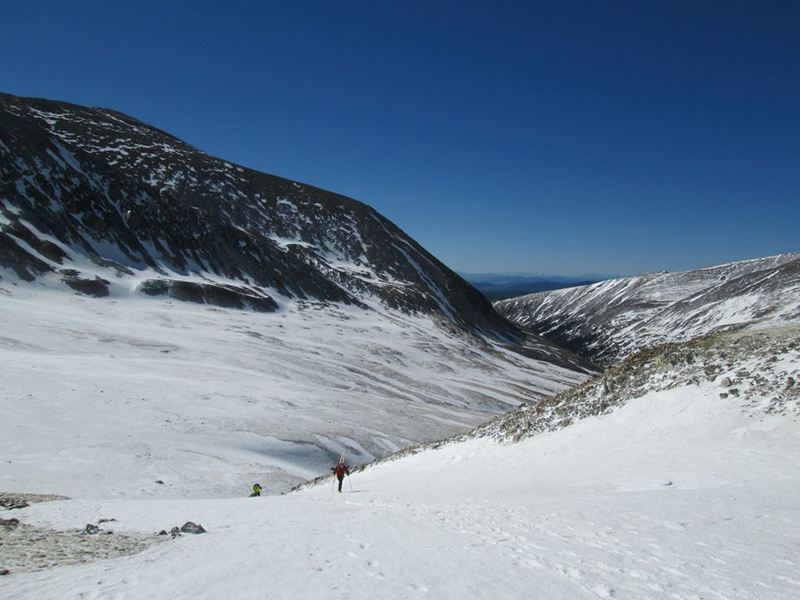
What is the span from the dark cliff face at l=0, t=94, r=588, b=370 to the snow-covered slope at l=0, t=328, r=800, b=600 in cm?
7593

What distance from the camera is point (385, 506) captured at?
12.7m

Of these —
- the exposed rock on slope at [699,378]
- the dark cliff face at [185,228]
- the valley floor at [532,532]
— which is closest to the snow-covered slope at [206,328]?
the dark cliff face at [185,228]

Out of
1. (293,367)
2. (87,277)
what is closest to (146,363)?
(293,367)

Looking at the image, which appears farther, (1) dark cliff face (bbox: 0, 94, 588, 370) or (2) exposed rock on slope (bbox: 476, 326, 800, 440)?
(1) dark cliff face (bbox: 0, 94, 588, 370)

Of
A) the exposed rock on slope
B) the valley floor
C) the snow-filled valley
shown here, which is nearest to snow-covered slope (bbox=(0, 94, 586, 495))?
the snow-filled valley

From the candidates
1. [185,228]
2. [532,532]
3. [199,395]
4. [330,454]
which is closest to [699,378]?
[532,532]

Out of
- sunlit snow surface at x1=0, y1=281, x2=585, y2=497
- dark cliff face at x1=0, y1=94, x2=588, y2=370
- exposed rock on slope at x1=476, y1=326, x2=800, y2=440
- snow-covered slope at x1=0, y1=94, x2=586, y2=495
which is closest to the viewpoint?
exposed rock on slope at x1=476, y1=326, x2=800, y2=440

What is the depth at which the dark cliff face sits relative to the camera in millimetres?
81625

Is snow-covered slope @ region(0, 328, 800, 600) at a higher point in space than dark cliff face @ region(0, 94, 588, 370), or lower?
lower

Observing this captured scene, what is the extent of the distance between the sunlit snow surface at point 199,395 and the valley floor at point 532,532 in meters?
10.9

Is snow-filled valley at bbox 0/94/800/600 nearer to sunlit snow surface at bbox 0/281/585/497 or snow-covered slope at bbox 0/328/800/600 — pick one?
snow-covered slope at bbox 0/328/800/600

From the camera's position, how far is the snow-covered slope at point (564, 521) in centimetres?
643

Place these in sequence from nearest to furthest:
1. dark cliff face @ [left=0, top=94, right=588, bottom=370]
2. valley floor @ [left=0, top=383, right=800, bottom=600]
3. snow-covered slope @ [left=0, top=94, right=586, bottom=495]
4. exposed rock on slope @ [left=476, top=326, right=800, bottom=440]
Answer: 1. valley floor @ [left=0, top=383, right=800, bottom=600]
2. exposed rock on slope @ [left=476, top=326, right=800, bottom=440]
3. snow-covered slope @ [left=0, top=94, right=586, bottom=495]
4. dark cliff face @ [left=0, top=94, right=588, bottom=370]

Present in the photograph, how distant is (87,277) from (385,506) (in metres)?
79.3
